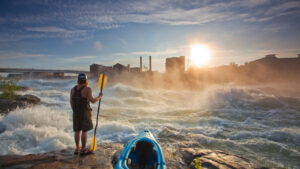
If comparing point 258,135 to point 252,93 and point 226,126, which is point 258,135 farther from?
point 252,93

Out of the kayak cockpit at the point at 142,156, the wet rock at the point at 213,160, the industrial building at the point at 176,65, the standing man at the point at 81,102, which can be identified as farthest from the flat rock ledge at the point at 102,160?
the industrial building at the point at 176,65

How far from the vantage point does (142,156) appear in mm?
3668

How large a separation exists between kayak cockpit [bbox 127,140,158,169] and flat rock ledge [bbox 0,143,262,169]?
0.51m

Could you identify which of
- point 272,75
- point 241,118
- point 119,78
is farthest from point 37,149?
point 272,75

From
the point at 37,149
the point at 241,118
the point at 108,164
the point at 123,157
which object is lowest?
the point at 241,118

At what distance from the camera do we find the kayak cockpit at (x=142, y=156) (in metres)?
3.54

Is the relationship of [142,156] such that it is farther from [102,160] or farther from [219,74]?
[219,74]

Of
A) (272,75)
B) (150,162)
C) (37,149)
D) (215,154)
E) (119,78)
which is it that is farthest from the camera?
(119,78)

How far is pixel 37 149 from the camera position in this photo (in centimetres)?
528

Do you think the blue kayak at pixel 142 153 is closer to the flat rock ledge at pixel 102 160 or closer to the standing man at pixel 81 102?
the flat rock ledge at pixel 102 160

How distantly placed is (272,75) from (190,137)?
32323mm

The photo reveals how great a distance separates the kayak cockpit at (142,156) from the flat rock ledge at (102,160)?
1.67 feet

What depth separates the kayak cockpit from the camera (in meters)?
3.54

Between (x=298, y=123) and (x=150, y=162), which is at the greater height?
(x=150, y=162)
